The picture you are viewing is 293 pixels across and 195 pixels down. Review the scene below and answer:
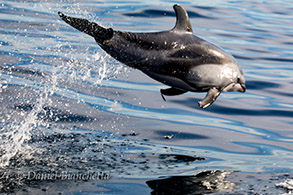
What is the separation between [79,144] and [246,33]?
11.1 m

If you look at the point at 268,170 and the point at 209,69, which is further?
the point at 268,170

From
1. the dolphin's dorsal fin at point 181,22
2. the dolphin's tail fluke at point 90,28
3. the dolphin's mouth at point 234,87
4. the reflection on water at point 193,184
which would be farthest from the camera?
the dolphin's mouth at point 234,87

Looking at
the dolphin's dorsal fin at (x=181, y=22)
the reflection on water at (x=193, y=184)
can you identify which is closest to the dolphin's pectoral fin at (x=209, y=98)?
the dolphin's dorsal fin at (x=181, y=22)

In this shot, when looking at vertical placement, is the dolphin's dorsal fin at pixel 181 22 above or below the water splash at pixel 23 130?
above

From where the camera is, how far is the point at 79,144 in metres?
8.27

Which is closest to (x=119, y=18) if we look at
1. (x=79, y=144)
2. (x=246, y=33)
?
(x=246, y=33)

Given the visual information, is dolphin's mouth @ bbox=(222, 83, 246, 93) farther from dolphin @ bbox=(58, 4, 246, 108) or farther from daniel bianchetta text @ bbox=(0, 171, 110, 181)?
daniel bianchetta text @ bbox=(0, 171, 110, 181)

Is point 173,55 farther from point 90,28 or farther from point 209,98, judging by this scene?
point 90,28

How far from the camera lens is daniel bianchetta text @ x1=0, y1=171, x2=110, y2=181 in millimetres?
6793

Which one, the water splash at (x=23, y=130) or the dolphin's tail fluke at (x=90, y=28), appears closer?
the dolphin's tail fluke at (x=90, y=28)

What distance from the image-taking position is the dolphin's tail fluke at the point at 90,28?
6617mm

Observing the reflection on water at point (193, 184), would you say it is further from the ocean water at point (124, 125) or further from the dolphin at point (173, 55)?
the dolphin at point (173, 55)

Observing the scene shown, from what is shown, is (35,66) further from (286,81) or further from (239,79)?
(239,79)

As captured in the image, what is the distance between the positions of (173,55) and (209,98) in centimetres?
64
